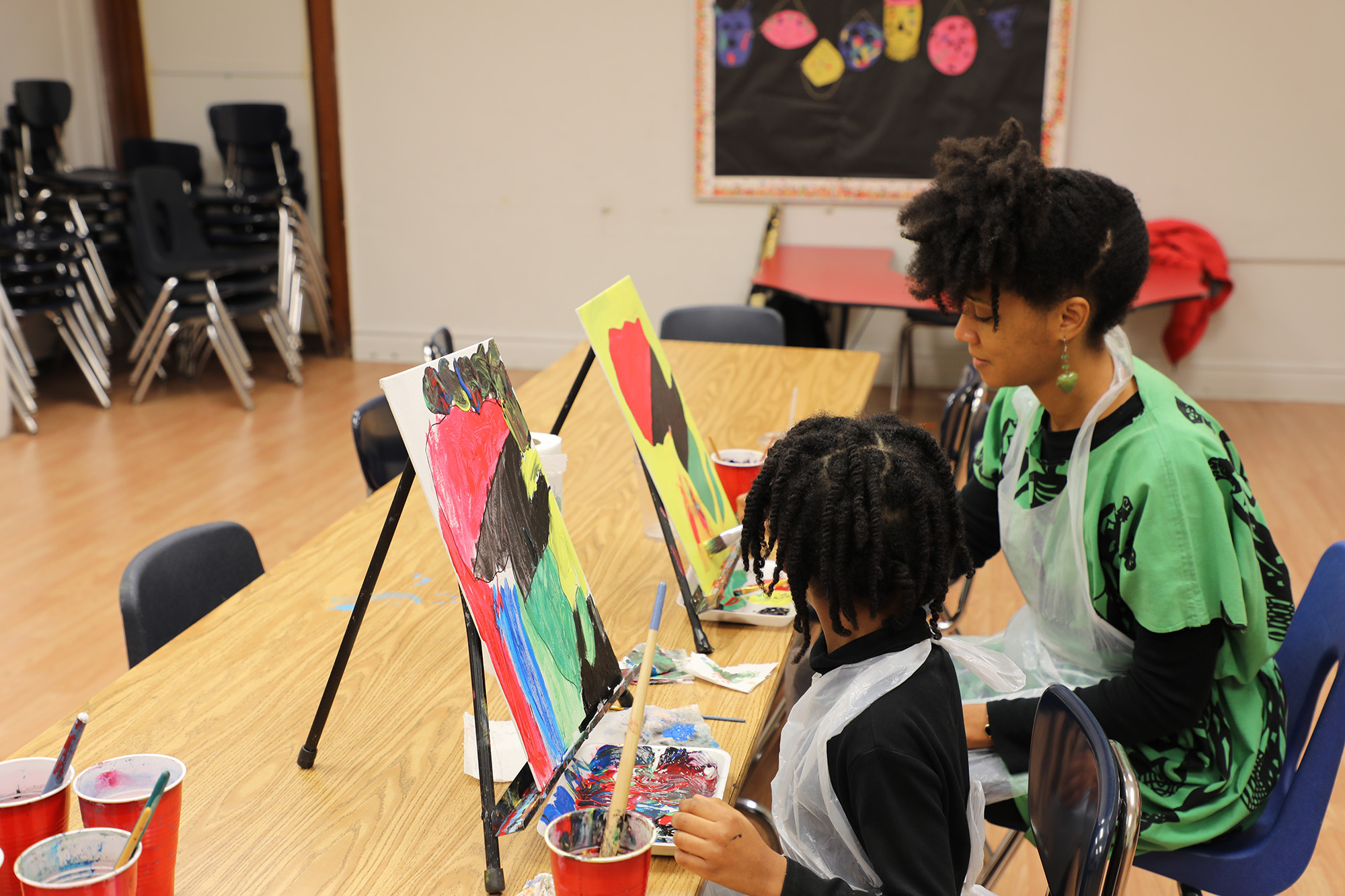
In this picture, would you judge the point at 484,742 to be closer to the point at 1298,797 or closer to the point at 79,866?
the point at 79,866

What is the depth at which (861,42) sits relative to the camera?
4.91m

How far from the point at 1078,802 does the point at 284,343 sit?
4901 millimetres

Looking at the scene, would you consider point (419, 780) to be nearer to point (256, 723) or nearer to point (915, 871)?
point (256, 723)

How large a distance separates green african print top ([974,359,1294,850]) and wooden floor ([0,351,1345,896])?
66 centimetres

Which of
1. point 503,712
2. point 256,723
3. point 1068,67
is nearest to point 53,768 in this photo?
point 256,723

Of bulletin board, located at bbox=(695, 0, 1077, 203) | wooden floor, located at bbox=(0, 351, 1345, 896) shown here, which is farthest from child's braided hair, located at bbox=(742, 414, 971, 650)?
bulletin board, located at bbox=(695, 0, 1077, 203)

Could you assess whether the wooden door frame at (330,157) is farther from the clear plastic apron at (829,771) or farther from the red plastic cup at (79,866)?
the red plastic cup at (79,866)

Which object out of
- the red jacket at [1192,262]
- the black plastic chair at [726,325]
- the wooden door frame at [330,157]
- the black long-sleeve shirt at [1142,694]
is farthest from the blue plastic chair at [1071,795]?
the wooden door frame at [330,157]

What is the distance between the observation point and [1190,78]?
476 centimetres

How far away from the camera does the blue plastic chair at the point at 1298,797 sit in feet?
4.11

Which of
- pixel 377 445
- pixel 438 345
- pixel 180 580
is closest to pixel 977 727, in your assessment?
pixel 180 580

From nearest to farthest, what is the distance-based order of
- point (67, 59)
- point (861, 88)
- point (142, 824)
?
point (142, 824)
point (861, 88)
point (67, 59)

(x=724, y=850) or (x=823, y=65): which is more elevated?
(x=823, y=65)

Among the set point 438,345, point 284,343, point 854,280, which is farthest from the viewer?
point 284,343
